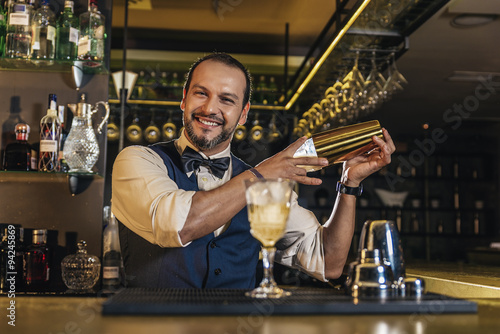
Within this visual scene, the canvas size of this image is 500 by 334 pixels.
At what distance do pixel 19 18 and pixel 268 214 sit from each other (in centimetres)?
174

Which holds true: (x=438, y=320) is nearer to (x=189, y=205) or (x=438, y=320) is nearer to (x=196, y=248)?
(x=189, y=205)

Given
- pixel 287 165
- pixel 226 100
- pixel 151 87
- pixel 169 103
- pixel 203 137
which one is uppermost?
pixel 151 87

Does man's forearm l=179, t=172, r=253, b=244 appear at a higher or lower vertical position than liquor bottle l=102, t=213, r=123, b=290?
higher

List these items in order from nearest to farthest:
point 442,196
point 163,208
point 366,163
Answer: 1. point 163,208
2. point 366,163
3. point 442,196

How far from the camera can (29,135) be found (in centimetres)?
227

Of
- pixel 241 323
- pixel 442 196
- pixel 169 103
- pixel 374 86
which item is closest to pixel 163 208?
pixel 241 323

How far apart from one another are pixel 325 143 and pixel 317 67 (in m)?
2.14

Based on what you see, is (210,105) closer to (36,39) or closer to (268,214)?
(268,214)

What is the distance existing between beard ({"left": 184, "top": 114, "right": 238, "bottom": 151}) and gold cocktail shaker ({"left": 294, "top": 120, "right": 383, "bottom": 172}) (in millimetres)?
350

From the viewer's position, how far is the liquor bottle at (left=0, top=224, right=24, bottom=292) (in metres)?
2.05

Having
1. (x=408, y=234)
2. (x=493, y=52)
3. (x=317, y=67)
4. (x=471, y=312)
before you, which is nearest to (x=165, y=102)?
(x=317, y=67)

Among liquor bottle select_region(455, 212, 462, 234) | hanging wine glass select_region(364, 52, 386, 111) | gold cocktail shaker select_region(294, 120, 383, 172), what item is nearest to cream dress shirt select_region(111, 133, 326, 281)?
gold cocktail shaker select_region(294, 120, 383, 172)

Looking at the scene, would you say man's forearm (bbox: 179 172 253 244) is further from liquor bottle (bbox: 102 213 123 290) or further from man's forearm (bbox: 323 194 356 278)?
liquor bottle (bbox: 102 213 123 290)

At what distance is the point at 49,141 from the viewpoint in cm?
218
